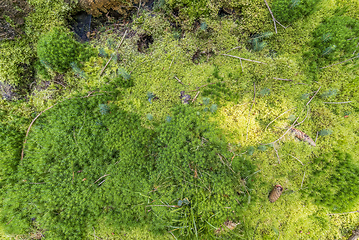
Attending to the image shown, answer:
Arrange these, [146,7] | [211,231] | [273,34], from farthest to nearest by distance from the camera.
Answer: [146,7] → [273,34] → [211,231]

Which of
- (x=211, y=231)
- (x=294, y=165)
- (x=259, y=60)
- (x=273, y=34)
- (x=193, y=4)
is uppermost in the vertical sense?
(x=193, y=4)

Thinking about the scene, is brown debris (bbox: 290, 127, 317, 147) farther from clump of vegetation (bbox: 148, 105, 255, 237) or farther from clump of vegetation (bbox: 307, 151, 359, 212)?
clump of vegetation (bbox: 148, 105, 255, 237)

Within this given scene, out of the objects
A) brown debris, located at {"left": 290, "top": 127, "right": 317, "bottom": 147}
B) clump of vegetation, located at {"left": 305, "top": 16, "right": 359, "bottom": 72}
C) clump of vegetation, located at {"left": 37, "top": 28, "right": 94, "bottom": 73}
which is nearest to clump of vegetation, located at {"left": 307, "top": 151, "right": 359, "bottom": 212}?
brown debris, located at {"left": 290, "top": 127, "right": 317, "bottom": 147}

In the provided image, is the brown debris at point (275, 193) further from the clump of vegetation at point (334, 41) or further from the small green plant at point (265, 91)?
the clump of vegetation at point (334, 41)

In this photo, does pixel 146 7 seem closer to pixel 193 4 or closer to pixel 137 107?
pixel 193 4

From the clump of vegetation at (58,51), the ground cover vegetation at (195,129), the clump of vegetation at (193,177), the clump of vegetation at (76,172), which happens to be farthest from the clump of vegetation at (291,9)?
the clump of vegetation at (58,51)

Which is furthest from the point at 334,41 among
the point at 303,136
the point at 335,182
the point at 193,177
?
the point at 193,177

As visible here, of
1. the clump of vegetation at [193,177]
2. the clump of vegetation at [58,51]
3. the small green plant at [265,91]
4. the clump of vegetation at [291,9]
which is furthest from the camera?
the clump of vegetation at [58,51]

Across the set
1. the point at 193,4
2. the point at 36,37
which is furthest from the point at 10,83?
the point at 193,4
